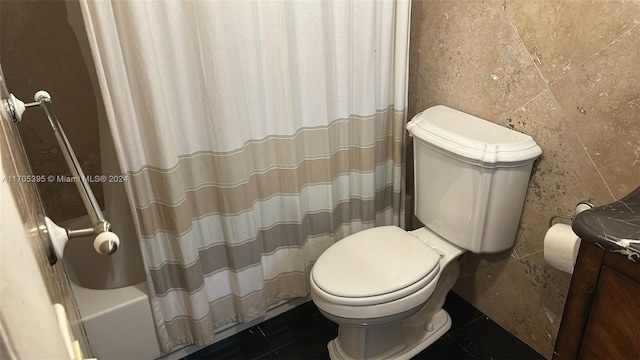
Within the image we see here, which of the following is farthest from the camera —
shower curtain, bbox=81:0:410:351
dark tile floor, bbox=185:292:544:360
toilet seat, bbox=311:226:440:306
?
dark tile floor, bbox=185:292:544:360

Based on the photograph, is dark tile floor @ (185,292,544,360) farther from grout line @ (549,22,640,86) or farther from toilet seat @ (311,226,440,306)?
grout line @ (549,22,640,86)

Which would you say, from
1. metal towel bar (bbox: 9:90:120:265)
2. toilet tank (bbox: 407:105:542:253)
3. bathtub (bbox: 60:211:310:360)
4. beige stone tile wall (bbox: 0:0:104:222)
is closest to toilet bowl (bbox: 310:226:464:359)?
toilet tank (bbox: 407:105:542:253)

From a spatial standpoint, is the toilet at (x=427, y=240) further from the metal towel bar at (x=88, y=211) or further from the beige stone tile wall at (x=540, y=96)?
the metal towel bar at (x=88, y=211)

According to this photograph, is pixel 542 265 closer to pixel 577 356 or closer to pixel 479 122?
pixel 479 122

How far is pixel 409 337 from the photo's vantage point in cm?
186

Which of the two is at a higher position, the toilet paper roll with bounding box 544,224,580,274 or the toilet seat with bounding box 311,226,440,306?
the toilet paper roll with bounding box 544,224,580,274

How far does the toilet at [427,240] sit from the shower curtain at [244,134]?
210 mm

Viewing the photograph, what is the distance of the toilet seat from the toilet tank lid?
37 cm

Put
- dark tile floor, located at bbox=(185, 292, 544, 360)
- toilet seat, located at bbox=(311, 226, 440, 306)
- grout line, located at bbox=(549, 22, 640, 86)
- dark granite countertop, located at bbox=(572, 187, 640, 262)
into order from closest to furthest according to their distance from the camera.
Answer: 1. dark granite countertop, located at bbox=(572, 187, 640, 262)
2. grout line, located at bbox=(549, 22, 640, 86)
3. toilet seat, located at bbox=(311, 226, 440, 306)
4. dark tile floor, located at bbox=(185, 292, 544, 360)

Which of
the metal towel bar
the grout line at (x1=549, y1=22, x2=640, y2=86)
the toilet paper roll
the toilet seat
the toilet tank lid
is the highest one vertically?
the grout line at (x1=549, y1=22, x2=640, y2=86)

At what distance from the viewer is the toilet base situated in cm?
176

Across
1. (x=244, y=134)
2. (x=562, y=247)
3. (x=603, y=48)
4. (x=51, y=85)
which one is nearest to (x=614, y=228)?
(x=562, y=247)

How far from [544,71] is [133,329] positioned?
159cm

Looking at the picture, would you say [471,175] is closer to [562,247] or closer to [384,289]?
[562,247]
